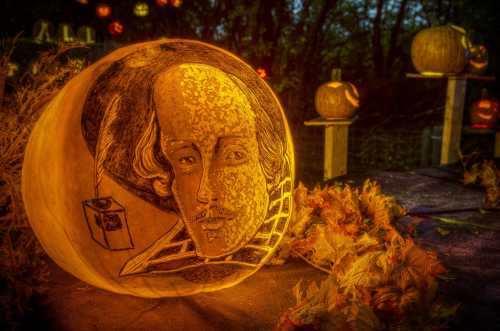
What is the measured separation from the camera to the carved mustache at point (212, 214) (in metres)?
2.71

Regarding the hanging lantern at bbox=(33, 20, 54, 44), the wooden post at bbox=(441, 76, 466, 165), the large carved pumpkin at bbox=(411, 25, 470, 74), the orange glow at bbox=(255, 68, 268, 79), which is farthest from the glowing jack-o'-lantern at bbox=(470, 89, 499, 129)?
the hanging lantern at bbox=(33, 20, 54, 44)

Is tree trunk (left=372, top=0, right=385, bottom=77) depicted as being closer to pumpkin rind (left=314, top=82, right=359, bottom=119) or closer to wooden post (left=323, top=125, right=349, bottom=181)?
pumpkin rind (left=314, top=82, right=359, bottom=119)

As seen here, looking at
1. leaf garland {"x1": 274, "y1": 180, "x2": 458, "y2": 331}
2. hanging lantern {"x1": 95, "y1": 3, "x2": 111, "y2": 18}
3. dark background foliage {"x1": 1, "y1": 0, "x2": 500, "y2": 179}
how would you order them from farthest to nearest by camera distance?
hanging lantern {"x1": 95, "y1": 3, "x2": 111, "y2": 18}
dark background foliage {"x1": 1, "y1": 0, "x2": 500, "y2": 179}
leaf garland {"x1": 274, "y1": 180, "x2": 458, "y2": 331}

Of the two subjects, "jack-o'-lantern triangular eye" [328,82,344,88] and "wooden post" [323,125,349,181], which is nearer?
"wooden post" [323,125,349,181]

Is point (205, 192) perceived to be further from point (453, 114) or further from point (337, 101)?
point (453, 114)

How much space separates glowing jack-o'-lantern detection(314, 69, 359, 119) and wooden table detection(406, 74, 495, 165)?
1155mm

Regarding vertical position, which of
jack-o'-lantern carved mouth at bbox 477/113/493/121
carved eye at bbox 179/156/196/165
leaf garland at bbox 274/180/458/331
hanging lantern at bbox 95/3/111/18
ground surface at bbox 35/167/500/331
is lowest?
ground surface at bbox 35/167/500/331

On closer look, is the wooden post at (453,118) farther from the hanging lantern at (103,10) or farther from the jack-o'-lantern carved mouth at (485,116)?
the hanging lantern at (103,10)

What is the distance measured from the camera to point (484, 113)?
8.19m

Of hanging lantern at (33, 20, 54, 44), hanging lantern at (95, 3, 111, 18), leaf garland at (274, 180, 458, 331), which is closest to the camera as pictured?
leaf garland at (274, 180, 458, 331)

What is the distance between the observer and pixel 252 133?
2.89 meters

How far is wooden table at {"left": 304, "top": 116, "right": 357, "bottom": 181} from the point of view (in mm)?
6785

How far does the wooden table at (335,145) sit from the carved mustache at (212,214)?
4.24 meters

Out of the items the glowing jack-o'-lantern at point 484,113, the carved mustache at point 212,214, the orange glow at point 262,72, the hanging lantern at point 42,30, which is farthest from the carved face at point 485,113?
the hanging lantern at point 42,30
